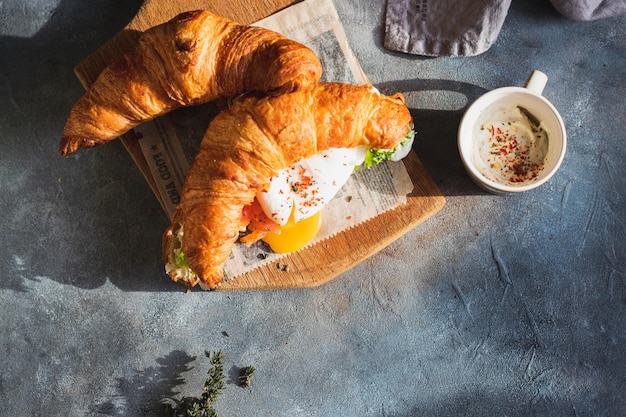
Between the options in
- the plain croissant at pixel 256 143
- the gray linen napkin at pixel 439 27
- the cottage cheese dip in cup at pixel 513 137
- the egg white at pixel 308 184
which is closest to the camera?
the plain croissant at pixel 256 143

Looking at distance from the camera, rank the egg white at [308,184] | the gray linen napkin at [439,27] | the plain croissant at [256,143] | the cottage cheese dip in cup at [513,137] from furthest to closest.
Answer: the gray linen napkin at [439,27], the cottage cheese dip in cup at [513,137], the egg white at [308,184], the plain croissant at [256,143]

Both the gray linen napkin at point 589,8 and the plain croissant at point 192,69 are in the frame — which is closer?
the plain croissant at point 192,69

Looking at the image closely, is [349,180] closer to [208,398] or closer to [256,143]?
[256,143]

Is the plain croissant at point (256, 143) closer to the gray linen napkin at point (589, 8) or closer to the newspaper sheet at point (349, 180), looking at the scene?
the newspaper sheet at point (349, 180)

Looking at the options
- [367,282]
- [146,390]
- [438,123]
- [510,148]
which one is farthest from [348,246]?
[146,390]

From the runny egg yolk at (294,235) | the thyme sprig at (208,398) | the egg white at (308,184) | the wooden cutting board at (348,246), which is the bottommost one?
the thyme sprig at (208,398)

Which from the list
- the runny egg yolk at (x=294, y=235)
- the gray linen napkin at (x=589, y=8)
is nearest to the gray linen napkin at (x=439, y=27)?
the gray linen napkin at (x=589, y=8)

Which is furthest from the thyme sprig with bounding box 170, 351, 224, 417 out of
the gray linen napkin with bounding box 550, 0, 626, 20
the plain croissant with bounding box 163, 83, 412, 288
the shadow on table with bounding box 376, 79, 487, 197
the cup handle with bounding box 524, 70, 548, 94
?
the gray linen napkin with bounding box 550, 0, 626, 20

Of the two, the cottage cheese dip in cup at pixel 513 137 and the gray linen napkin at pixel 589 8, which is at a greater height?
the gray linen napkin at pixel 589 8

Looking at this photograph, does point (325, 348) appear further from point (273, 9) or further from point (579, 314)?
point (273, 9)
